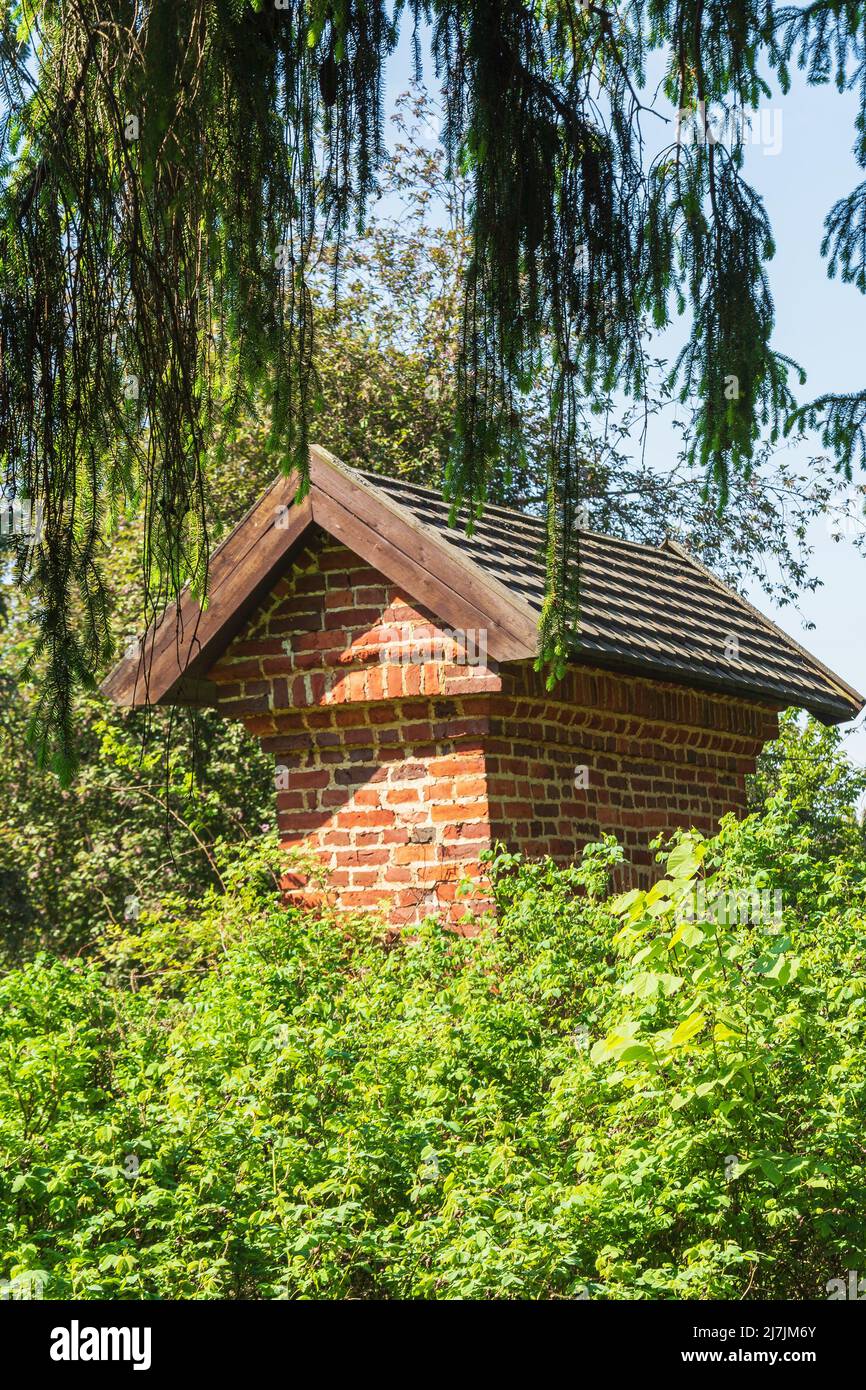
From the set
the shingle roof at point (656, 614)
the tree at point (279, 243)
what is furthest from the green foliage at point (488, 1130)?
the shingle roof at point (656, 614)

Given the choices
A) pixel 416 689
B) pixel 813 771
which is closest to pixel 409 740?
pixel 416 689

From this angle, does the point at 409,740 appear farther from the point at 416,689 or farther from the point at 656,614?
the point at 656,614

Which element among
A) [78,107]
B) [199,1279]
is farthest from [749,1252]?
[78,107]

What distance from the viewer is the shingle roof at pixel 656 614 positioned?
23.4ft

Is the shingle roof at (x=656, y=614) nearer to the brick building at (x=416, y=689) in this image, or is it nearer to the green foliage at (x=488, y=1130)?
the brick building at (x=416, y=689)

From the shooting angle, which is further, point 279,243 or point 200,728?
point 200,728

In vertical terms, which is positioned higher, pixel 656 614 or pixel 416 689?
pixel 656 614

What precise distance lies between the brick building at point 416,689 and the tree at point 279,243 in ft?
6.30

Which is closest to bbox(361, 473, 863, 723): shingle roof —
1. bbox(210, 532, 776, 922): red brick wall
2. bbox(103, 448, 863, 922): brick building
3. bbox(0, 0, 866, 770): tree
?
bbox(103, 448, 863, 922): brick building

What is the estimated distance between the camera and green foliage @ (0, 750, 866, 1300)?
3609mm

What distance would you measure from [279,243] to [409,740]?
319cm

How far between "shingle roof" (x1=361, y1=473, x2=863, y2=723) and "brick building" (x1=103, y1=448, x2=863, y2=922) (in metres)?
0.03

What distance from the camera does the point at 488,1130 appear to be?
4.45m

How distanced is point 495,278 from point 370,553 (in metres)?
2.67
